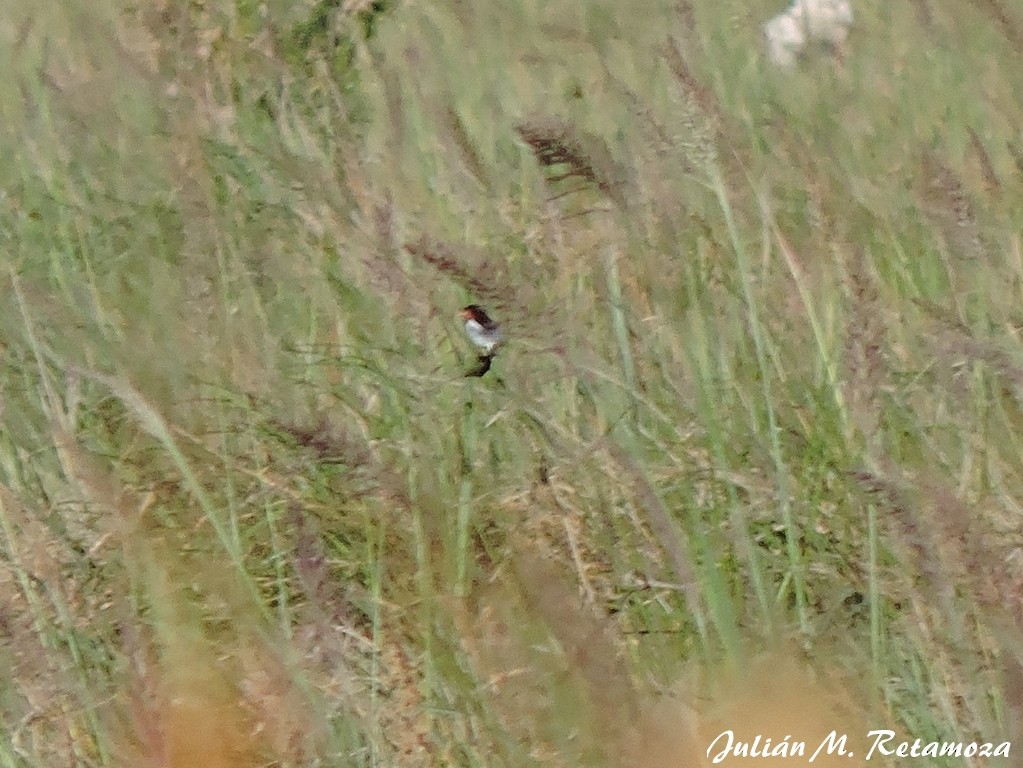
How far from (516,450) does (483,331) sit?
6.2 inches

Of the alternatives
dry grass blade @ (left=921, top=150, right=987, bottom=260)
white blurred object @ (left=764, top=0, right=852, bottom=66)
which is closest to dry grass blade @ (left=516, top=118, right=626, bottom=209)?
dry grass blade @ (left=921, top=150, right=987, bottom=260)

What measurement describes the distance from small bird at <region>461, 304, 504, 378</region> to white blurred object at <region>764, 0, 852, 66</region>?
1.54 metres

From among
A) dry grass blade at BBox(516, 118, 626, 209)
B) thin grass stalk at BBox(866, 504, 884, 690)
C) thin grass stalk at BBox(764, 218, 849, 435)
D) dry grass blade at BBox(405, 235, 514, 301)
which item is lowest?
thin grass stalk at BBox(866, 504, 884, 690)

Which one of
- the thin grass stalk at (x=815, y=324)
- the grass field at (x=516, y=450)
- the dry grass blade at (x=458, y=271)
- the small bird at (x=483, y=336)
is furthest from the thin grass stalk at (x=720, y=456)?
the dry grass blade at (x=458, y=271)

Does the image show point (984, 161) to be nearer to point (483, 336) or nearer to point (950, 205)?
point (950, 205)

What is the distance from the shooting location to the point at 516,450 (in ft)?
4.93

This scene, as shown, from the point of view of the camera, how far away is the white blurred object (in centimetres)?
291

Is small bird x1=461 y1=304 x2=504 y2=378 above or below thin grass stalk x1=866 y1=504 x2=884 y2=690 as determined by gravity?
above

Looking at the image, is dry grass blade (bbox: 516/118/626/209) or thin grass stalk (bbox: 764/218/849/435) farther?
thin grass stalk (bbox: 764/218/849/435)

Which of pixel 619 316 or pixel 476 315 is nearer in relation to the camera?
pixel 619 316

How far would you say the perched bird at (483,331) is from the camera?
1.56 metres

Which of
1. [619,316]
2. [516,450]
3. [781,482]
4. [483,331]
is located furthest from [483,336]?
[781,482]

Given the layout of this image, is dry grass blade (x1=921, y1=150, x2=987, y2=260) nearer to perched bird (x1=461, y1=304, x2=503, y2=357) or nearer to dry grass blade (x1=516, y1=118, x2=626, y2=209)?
dry grass blade (x1=516, y1=118, x2=626, y2=209)

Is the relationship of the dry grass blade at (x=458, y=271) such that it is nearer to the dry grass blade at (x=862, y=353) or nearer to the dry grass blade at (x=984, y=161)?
the dry grass blade at (x=862, y=353)
